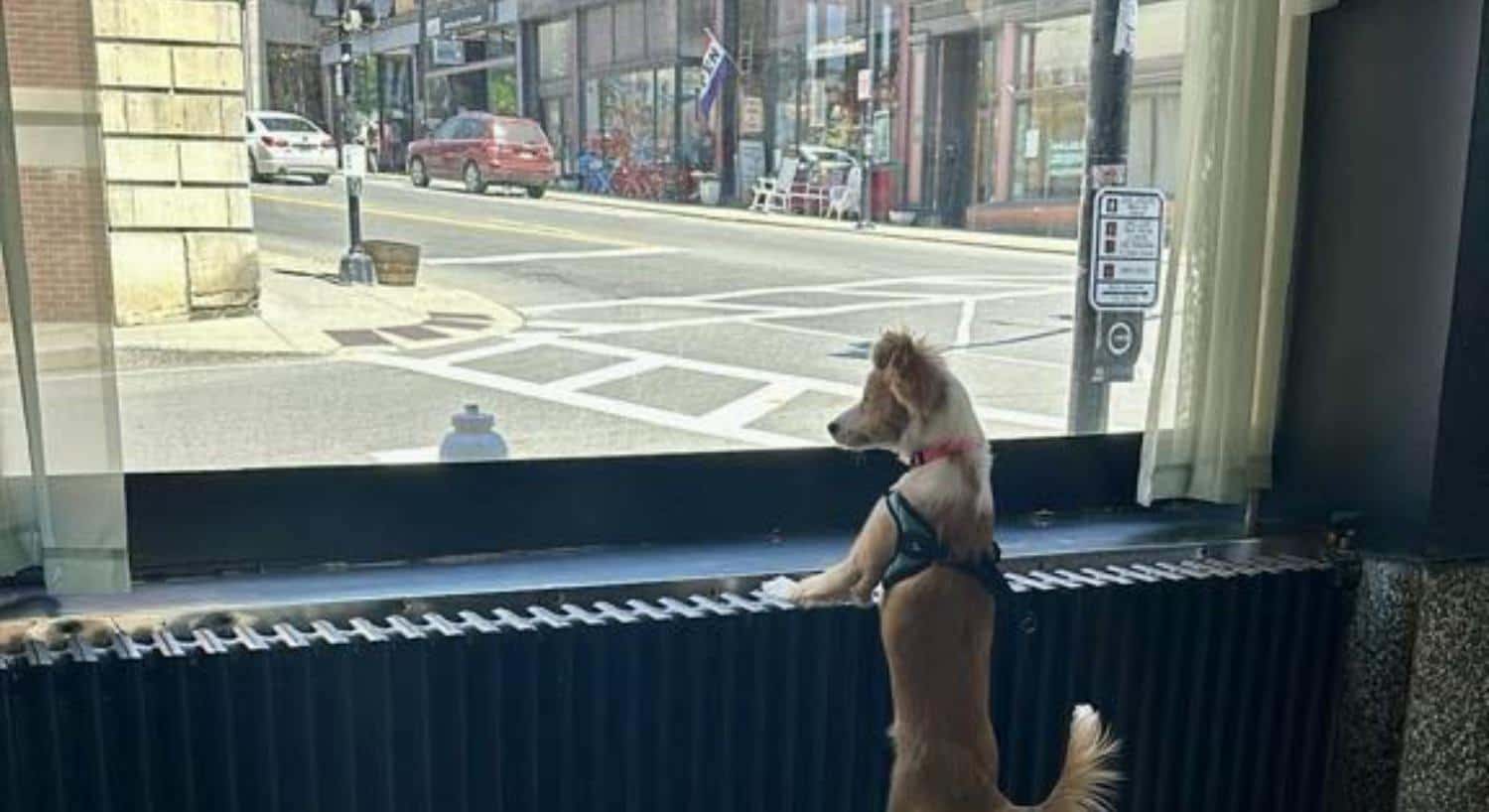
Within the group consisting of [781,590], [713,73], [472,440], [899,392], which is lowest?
[781,590]

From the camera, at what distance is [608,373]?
89.7 inches

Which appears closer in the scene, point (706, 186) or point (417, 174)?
point (417, 174)

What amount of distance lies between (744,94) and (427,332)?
72cm

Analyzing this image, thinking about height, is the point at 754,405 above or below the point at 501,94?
below

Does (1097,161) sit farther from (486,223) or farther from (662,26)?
(486,223)

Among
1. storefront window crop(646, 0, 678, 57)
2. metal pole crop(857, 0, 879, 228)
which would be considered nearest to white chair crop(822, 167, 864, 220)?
metal pole crop(857, 0, 879, 228)

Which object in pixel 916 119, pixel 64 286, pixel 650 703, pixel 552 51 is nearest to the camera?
pixel 64 286

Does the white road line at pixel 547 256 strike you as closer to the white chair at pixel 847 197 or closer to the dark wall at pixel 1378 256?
the white chair at pixel 847 197

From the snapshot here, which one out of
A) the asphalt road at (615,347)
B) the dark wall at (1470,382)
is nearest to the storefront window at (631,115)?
the asphalt road at (615,347)

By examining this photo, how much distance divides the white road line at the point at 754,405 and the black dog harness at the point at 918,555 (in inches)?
19.7

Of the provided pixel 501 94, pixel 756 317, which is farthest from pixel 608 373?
pixel 501 94

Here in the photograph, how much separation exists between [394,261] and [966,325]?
1.07 metres

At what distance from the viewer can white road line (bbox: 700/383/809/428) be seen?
2350 millimetres

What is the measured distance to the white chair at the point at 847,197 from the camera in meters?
2.39
